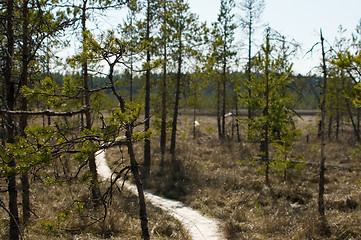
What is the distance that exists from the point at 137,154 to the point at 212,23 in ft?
36.1

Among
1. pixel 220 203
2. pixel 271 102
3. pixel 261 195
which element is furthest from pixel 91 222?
pixel 271 102

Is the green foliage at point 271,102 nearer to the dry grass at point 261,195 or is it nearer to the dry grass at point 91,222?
the dry grass at point 261,195

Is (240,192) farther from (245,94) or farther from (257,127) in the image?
(245,94)

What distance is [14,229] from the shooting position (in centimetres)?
622

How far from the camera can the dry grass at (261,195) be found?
8.23m

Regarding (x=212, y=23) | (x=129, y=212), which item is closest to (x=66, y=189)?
(x=129, y=212)

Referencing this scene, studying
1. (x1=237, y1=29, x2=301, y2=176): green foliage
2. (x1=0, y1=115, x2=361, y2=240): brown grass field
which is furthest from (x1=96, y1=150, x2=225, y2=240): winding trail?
(x1=237, y1=29, x2=301, y2=176): green foliage

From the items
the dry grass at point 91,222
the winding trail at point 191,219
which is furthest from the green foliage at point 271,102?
the dry grass at point 91,222

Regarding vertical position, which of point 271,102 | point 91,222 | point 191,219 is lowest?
point 191,219

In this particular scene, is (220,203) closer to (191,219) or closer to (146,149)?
(191,219)

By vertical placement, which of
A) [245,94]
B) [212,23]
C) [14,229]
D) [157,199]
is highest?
[212,23]

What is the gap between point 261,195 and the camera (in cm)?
1169

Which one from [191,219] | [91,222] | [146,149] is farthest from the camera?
[146,149]

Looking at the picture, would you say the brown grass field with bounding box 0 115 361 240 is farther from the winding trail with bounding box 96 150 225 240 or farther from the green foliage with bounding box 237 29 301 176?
the green foliage with bounding box 237 29 301 176
